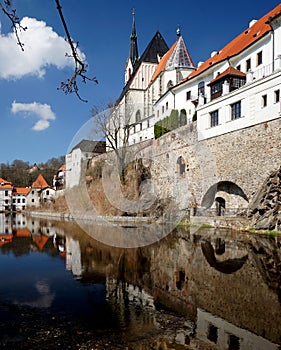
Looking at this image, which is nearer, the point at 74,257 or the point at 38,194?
the point at 74,257

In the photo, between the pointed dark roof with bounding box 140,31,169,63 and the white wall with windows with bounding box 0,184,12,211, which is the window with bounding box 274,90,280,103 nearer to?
the pointed dark roof with bounding box 140,31,169,63

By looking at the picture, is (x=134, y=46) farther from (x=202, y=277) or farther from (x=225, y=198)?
(x=202, y=277)

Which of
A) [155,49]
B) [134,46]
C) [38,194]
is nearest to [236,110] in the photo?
[155,49]

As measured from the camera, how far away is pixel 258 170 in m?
17.5

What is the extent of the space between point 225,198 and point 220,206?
0.89m

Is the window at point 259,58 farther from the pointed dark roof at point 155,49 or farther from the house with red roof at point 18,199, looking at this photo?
the house with red roof at point 18,199

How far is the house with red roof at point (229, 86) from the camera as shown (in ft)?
56.3

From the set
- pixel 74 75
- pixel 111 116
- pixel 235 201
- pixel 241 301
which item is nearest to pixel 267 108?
pixel 235 201

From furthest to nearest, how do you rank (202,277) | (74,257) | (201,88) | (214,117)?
(201,88) → (214,117) → (74,257) → (202,277)

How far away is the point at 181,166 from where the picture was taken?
24.8 m

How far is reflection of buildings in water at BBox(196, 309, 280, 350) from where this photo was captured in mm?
4684

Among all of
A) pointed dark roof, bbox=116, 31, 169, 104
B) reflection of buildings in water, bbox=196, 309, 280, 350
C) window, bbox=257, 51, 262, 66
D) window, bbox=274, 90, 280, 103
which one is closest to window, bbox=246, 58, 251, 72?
window, bbox=257, 51, 262, 66

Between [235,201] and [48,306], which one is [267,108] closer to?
[235,201]

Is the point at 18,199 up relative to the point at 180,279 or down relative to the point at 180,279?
up
